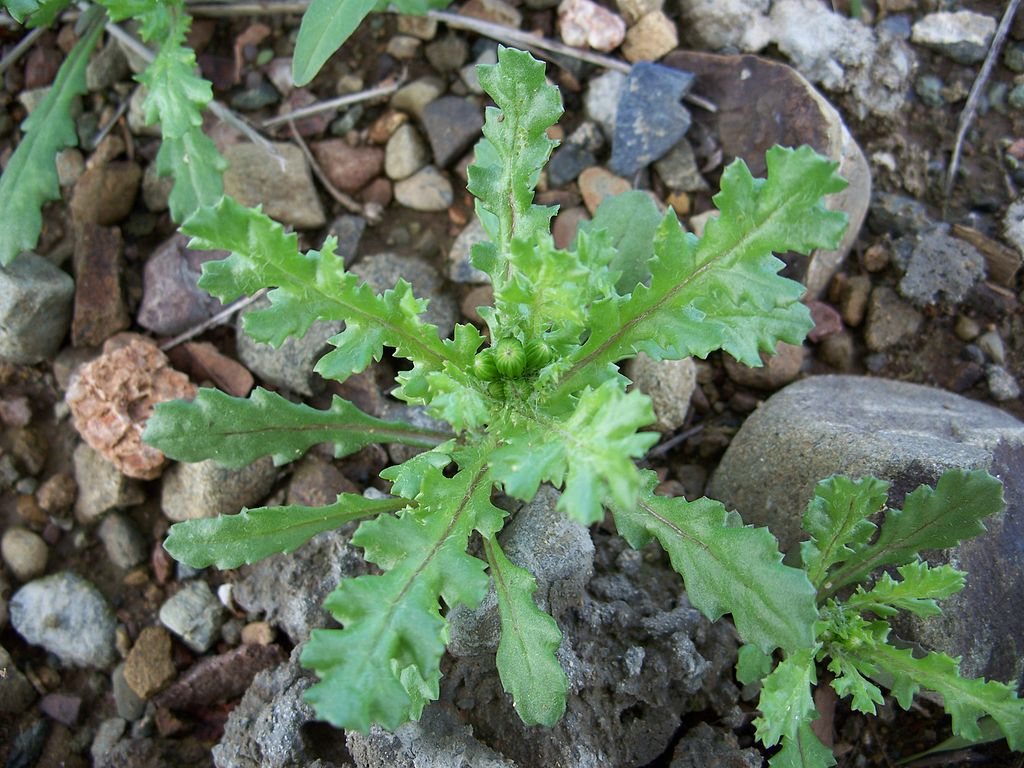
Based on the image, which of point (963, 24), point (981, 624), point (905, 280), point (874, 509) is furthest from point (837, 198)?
point (981, 624)

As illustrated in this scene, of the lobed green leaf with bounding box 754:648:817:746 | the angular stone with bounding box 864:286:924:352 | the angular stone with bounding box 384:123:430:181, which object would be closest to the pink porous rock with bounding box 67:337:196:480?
the angular stone with bounding box 384:123:430:181

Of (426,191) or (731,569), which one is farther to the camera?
(426,191)

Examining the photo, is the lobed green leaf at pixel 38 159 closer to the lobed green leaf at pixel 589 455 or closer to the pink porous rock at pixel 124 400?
the pink porous rock at pixel 124 400

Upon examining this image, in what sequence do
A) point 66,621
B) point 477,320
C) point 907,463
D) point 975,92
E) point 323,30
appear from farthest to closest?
point 975,92 → point 477,320 → point 66,621 → point 323,30 → point 907,463

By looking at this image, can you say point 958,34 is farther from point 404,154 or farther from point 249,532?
point 249,532

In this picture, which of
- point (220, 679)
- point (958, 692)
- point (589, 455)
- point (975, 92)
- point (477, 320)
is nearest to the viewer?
point (589, 455)

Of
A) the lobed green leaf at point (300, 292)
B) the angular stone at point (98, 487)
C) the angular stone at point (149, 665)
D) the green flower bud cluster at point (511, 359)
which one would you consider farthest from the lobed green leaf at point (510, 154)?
the angular stone at point (149, 665)

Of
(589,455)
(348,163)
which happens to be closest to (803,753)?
(589,455)
